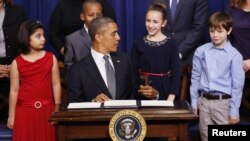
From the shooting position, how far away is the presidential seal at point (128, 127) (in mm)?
2930

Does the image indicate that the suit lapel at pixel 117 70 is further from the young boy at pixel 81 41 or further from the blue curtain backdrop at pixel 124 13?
the blue curtain backdrop at pixel 124 13

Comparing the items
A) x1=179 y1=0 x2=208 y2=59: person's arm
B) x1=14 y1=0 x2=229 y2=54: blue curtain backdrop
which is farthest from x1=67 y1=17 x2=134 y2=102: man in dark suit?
x1=14 y1=0 x2=229 y2=54: blue curtain backdrop

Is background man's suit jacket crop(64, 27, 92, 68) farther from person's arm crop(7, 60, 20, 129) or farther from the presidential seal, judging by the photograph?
the presidential seal

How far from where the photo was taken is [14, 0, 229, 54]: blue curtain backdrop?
5527 mm

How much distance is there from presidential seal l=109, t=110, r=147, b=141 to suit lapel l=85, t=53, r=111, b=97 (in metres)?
0.60

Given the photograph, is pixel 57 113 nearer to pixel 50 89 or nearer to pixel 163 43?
pixel 50 89

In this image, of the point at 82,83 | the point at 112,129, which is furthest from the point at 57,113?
the point at 82,83

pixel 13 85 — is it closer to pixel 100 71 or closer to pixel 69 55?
pixel 69 55

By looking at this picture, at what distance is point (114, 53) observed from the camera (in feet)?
12.2

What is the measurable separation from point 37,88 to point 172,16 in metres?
1.46

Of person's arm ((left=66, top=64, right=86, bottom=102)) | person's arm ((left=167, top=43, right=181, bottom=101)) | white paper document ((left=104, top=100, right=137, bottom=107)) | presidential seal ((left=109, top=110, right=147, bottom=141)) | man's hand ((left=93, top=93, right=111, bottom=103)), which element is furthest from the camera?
person's arm ((left=167, top=43, right=181, bottom=101))

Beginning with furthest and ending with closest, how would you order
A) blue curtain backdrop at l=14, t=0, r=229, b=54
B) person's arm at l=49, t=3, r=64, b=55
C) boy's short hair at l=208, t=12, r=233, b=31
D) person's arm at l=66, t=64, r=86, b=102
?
blue curtain backdrop at l=14, t=0, r=229, b=54 < person's arm at l=49, t=3, r=64, b=55 < boy's short hair at l=208, t=12, r=233, b=31 < person's arm at l=66, t=64, r=86, b=102

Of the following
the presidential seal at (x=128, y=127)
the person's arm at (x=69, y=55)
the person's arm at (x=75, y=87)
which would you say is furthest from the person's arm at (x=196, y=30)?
the presidential seal at (x=128, y=127)

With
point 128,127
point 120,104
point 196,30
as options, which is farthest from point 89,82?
point 196,30
